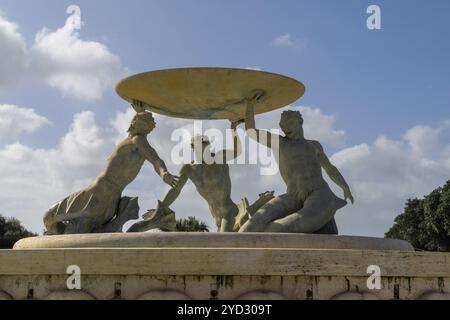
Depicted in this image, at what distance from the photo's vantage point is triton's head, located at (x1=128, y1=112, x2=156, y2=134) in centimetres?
1156

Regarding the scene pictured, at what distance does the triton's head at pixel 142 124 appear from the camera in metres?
11.6

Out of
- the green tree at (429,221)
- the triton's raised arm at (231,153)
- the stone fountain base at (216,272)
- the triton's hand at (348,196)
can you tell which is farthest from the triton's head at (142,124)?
the green tree at (429,221)

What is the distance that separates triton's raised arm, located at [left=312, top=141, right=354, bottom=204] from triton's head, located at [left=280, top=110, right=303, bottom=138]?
38 centimetres

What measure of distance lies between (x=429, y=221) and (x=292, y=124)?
33485 millimetres

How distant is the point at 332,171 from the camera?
38.0ft

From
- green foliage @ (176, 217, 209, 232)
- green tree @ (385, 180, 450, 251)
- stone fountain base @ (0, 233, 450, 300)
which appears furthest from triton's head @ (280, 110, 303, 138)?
green tree @ (385, 180, 450, 251)

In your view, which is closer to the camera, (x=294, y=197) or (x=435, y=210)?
(x=294, y=197)

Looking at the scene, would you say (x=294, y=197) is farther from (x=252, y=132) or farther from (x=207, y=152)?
(x=207, y=152)

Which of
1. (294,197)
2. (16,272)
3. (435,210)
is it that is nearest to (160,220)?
(294,197)

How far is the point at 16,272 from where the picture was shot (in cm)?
779

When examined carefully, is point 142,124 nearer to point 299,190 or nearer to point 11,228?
point 299,190

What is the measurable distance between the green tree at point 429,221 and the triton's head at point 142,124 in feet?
105

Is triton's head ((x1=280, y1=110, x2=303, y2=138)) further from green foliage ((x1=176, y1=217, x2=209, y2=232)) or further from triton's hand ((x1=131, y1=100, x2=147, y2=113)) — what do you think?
green foliage ((x1=176, y1=217, x2=209, y2=232))

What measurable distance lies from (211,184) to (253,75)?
2458 mm
